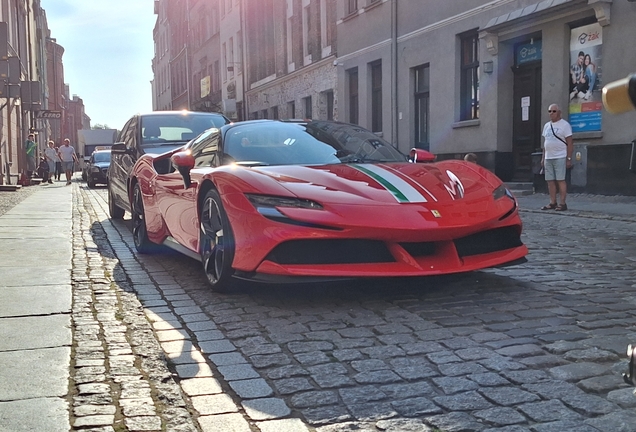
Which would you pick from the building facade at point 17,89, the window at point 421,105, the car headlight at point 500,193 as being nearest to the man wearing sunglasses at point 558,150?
the car headlight at point 500,193

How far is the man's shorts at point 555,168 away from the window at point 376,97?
11237mm

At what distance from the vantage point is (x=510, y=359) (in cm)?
327

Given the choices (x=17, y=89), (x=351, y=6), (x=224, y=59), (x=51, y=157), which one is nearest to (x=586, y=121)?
(x=351, y=6)

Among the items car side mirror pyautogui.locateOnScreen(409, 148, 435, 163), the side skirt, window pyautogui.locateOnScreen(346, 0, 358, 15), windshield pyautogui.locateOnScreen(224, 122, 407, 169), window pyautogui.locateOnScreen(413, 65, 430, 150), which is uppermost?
window pyautogui.locateOnScreen(346, 0, 358, 15)

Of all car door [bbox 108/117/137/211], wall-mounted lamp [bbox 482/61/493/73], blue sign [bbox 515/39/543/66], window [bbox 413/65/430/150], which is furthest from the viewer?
window [bbox 413/65/430/150]

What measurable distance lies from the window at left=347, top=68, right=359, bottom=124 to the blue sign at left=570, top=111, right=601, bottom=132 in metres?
11.2

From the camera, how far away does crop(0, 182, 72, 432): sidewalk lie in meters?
2.75

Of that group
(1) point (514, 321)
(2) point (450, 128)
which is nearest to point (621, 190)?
(2) point (450, 128)

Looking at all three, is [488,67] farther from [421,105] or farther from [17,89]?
[17,89]

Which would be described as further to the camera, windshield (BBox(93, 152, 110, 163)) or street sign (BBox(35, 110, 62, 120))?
street sign (BBox(35, 110, 62, 120))

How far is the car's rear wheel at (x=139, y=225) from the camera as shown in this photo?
724 cm

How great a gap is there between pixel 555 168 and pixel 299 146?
6831 millimetres

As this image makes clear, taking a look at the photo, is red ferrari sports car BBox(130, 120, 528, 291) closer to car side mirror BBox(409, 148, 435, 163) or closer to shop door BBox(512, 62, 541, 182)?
car side mirror BBox(409, 148, 435, 163)

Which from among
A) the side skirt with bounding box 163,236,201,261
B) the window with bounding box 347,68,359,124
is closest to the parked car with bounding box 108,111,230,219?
the side skirt with bounding box 163,236,201,261
